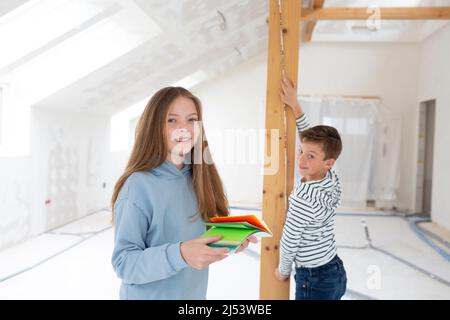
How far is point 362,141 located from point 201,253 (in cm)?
535

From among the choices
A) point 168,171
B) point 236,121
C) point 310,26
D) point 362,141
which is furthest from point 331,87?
point 168,171

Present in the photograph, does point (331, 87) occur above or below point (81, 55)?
above

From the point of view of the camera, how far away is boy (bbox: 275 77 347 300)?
1.30 meters

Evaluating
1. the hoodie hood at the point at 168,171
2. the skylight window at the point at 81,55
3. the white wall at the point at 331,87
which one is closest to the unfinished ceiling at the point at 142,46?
the skylight window at the point at 81,55

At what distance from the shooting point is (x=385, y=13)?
4.23m

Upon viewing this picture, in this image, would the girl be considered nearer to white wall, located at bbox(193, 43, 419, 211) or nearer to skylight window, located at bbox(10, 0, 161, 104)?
skylight window, located at bbox(10, 0, 161, 104)

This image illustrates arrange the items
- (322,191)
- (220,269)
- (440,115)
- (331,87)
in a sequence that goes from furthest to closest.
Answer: (331,87) → (440,115) → (220,269) → (322,191)

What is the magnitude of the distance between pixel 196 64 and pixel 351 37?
2569 mm

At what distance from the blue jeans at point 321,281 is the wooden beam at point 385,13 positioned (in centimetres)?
346

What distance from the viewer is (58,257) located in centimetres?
315

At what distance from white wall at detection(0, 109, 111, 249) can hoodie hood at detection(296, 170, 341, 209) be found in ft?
9.28

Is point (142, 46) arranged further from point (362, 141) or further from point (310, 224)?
point (362, 141)

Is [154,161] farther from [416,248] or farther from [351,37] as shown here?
[351,37]
